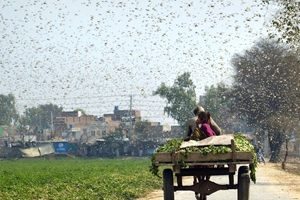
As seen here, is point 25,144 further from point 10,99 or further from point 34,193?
point 34,193

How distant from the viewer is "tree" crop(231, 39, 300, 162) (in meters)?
57.3

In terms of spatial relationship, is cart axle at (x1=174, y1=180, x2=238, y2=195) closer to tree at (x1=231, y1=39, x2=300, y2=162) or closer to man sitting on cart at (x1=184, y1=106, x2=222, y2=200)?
man sitting on cart at (x1=184, y1=106, x2=222, y2=200)

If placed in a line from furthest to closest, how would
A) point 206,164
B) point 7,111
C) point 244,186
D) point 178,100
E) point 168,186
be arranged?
1. point 7,111
2. point 178,100
3. point 168,186
4. point 244,186
5. point 206,164

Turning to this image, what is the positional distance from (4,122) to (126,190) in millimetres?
126779

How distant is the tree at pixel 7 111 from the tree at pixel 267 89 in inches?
3403

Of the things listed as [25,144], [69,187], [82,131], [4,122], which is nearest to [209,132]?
[69,187]

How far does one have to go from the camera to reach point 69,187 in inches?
914

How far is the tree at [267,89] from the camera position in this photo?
57.3m

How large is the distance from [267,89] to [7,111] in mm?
94804

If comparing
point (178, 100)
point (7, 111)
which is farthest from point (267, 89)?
point (7, 111)

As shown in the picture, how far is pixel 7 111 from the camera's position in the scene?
5704 inches

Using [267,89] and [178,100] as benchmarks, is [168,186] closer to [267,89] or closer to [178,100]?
[267,89]

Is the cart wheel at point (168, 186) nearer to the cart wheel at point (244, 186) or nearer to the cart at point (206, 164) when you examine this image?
the cart at point (206, 164)

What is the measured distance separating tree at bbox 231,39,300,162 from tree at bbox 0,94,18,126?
8645 centimetres
